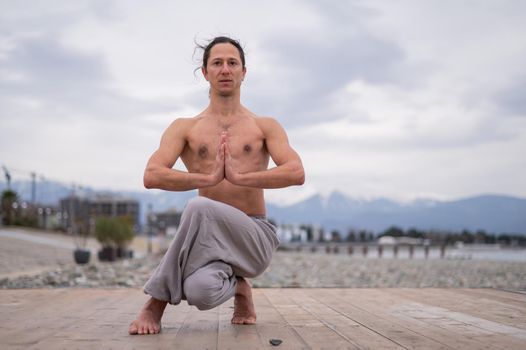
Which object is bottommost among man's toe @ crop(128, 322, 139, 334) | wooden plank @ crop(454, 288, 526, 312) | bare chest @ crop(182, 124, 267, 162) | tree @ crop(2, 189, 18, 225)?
wooden plank @ crop(454, 288, 526, 312)

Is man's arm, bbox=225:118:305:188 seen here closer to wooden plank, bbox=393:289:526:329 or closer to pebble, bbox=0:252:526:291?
wooden plank, bbox=393:289:526:329

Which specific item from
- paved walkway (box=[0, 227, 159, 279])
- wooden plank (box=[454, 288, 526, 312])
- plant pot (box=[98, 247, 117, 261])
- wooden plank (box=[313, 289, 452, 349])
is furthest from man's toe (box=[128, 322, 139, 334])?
plant pot (box=[98, 247, 117, 261])

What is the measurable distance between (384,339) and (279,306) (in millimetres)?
1599

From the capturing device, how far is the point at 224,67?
10.9ft

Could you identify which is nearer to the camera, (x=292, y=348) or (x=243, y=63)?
(x=292, y=348)

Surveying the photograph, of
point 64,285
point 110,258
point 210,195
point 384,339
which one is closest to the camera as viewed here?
point 384,339

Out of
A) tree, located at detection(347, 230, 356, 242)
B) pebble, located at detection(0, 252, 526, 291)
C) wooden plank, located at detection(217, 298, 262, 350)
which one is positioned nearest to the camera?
wooden plank, located at detection(217, 298, 262, 350)

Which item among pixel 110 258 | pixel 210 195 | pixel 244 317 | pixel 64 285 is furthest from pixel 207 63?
pixel 110 258

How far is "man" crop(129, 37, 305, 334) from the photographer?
2.97 metres

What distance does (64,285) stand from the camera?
908cm

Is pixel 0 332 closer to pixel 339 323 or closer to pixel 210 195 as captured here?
pixel 210 195

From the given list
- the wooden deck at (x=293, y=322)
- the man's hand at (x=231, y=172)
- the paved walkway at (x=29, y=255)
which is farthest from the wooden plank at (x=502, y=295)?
the paved walkway at (x=29, y=255)

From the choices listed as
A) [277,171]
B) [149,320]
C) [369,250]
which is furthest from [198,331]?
[369,250]

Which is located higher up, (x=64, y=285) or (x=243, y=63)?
(x=243, y=63)
